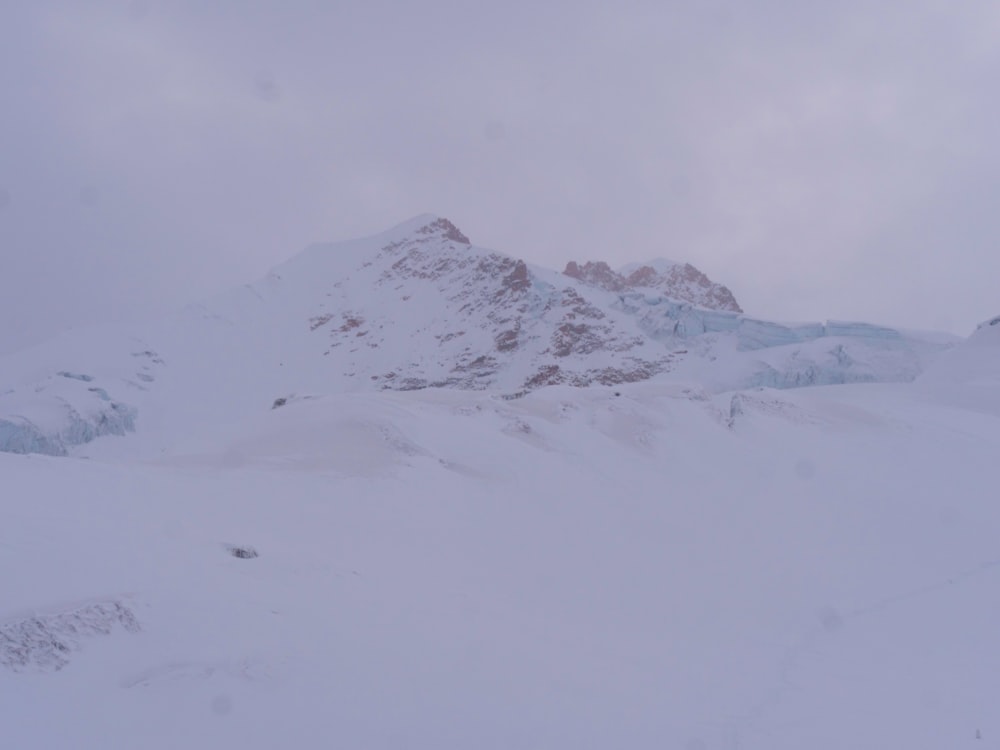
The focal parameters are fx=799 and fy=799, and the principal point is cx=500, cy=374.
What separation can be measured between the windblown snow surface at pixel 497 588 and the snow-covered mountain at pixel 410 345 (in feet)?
167

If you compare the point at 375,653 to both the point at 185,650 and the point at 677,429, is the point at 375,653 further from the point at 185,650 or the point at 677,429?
the point at 677,429

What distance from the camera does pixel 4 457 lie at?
14.7m

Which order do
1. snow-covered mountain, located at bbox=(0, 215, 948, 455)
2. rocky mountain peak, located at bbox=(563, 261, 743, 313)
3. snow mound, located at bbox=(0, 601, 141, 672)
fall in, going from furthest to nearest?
1. rocky mountain peak, located at bbox=(563, 261, 743, 313)
2. snow-covered mountain, located at bbox=(0, 215, 948, 455)
3. snow mound, located at bbox=(0, 601, 141, 672)

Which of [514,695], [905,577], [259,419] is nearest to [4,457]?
[514,695]

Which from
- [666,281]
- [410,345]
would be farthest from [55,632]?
[666,281]

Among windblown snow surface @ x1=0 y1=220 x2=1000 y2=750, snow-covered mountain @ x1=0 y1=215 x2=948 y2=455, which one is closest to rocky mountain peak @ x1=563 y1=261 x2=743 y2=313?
snow-covered mountain @ x1=0 y1=215 x2=948 y2=455

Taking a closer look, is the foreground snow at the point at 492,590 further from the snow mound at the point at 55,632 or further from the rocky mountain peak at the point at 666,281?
the rocky mountain peak at the point at 666,281

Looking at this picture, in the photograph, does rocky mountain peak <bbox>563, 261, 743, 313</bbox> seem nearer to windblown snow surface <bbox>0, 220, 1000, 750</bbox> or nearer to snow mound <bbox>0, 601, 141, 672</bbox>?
windblown snow surface <bbox>0, 220, 1000, 750</bbox>

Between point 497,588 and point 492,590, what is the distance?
0.31 m

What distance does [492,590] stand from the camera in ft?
48.2

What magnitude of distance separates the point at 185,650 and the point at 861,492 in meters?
27.8

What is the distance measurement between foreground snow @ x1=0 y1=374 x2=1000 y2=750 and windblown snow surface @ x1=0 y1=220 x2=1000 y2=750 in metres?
0.05

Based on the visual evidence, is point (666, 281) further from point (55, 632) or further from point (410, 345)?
point (55, 632)

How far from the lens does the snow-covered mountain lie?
7894cm
